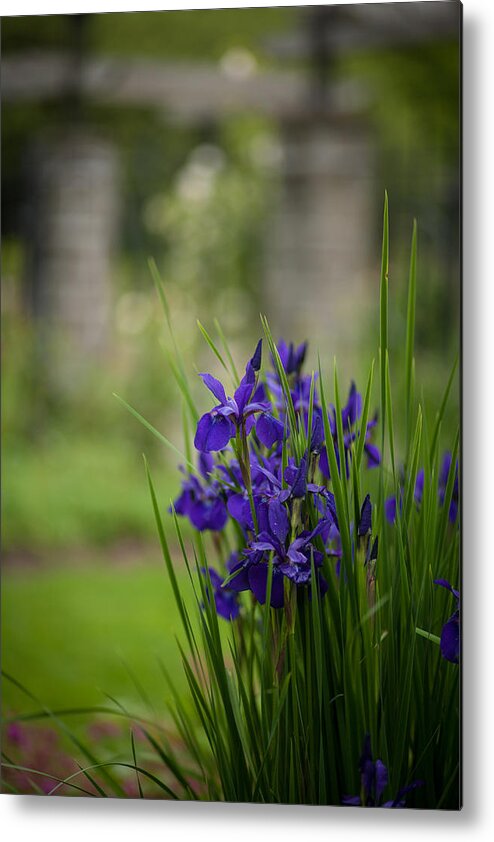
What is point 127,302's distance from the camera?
6.17 feet

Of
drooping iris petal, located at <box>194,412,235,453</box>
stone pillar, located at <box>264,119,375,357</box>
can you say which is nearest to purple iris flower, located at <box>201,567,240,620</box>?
drooping iris petal, located at <box>194,412,235,453</box>

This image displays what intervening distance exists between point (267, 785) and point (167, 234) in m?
0.98

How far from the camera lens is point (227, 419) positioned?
1634 millimetres

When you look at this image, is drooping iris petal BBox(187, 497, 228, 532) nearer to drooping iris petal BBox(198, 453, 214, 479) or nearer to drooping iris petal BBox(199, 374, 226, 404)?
drooping iris petal BBox(198, 453, 214, 479)

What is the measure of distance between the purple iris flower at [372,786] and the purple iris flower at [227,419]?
1.79ft

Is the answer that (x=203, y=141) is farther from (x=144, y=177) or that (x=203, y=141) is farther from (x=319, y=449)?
(x=319, y=449)

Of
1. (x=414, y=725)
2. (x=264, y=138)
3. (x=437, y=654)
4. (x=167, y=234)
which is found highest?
(x=264, y=138)

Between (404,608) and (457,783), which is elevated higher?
(404,608)

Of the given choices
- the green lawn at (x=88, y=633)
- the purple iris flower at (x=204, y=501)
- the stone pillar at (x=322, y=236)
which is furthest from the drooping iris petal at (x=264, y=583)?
the stone pillar at (x=322, y=236)

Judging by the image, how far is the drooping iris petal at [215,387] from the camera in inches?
65.7

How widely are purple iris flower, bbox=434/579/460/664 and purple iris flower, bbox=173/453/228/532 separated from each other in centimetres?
38

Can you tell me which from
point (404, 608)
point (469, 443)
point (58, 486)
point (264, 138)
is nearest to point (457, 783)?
point (404, 608)

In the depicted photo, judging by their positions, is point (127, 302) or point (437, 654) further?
point (127, 302)

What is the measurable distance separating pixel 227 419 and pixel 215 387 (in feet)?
0.24
